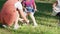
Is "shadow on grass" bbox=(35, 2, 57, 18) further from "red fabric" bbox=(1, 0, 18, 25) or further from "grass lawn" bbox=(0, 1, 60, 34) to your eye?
"red fabric" bbox=(1, 0, 18, 25)

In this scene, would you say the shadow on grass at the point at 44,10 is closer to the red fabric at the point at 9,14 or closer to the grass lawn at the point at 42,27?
the grass lawn at the point at 42,27

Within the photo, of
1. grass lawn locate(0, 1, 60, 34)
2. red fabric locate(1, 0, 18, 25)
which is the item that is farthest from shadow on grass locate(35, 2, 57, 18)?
red fabric locate(1, 0, 18, 25)

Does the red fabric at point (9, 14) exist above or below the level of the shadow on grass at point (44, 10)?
above

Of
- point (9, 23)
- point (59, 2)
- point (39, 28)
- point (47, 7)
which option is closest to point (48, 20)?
point (59, 2)

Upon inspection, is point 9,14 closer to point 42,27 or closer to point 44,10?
point 42,27

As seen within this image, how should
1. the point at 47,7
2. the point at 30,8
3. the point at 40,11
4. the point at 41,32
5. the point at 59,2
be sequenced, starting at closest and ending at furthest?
the point at 41,32 < the point at 30,8 < the point at 59,2 < the point at 40,11 < the point at 47,7

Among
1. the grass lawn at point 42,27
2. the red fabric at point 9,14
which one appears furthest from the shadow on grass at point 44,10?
the red fabric at point 9,14

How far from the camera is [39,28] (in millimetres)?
8312

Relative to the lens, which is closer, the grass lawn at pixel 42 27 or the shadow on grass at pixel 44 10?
the grass lawn at pixel 42 27

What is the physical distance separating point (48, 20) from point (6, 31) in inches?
82.6

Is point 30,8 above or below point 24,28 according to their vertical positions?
above

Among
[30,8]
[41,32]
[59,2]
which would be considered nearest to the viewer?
[41,32]

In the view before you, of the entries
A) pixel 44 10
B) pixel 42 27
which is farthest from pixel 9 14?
pixel 44 10

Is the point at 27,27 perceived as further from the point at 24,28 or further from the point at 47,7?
the point at 47,7
